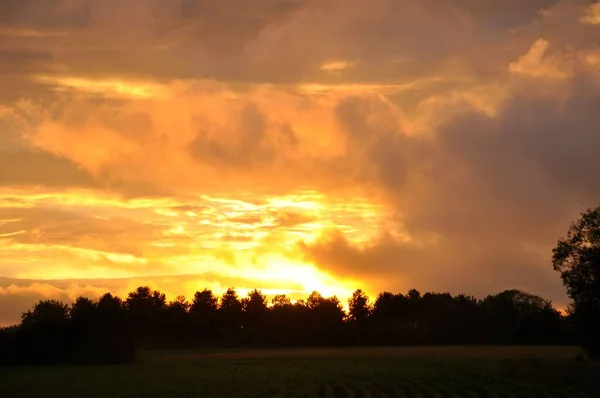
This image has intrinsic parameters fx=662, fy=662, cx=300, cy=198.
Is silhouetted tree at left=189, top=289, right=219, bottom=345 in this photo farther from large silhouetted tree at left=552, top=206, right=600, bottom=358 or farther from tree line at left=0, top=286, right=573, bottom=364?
large silhouetted tree at left=552, top=206, right=600, bottom=358

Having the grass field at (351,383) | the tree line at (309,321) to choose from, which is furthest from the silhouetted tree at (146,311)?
the grass field at (351,383)

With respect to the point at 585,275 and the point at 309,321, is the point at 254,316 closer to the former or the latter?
the point at 309,321

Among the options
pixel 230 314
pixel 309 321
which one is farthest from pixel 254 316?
pixel 309 321

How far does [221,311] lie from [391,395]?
403 ft

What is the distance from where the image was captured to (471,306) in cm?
13700

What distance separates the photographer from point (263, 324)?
141 meters

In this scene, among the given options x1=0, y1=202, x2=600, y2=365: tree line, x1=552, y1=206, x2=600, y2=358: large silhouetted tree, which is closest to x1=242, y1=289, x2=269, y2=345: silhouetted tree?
x1=0, y1=202, x2=600, y2=365: tree line

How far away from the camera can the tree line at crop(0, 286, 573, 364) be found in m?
80.9

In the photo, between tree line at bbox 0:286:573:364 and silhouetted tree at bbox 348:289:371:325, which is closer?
tree line at bbox 0:286:573:364

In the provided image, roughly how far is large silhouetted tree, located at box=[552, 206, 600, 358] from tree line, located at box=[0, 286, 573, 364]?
4167cm

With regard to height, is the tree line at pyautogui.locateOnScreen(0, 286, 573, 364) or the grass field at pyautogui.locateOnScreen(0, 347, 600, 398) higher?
the tree line at pyautogui.locateOnScreen(0, 286, 573, 364)

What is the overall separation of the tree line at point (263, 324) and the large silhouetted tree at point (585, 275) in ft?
137

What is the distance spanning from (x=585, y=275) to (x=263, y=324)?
85.6 metres

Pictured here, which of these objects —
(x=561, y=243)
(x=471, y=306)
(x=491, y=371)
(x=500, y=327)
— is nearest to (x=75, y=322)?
(x=491, y=371)
